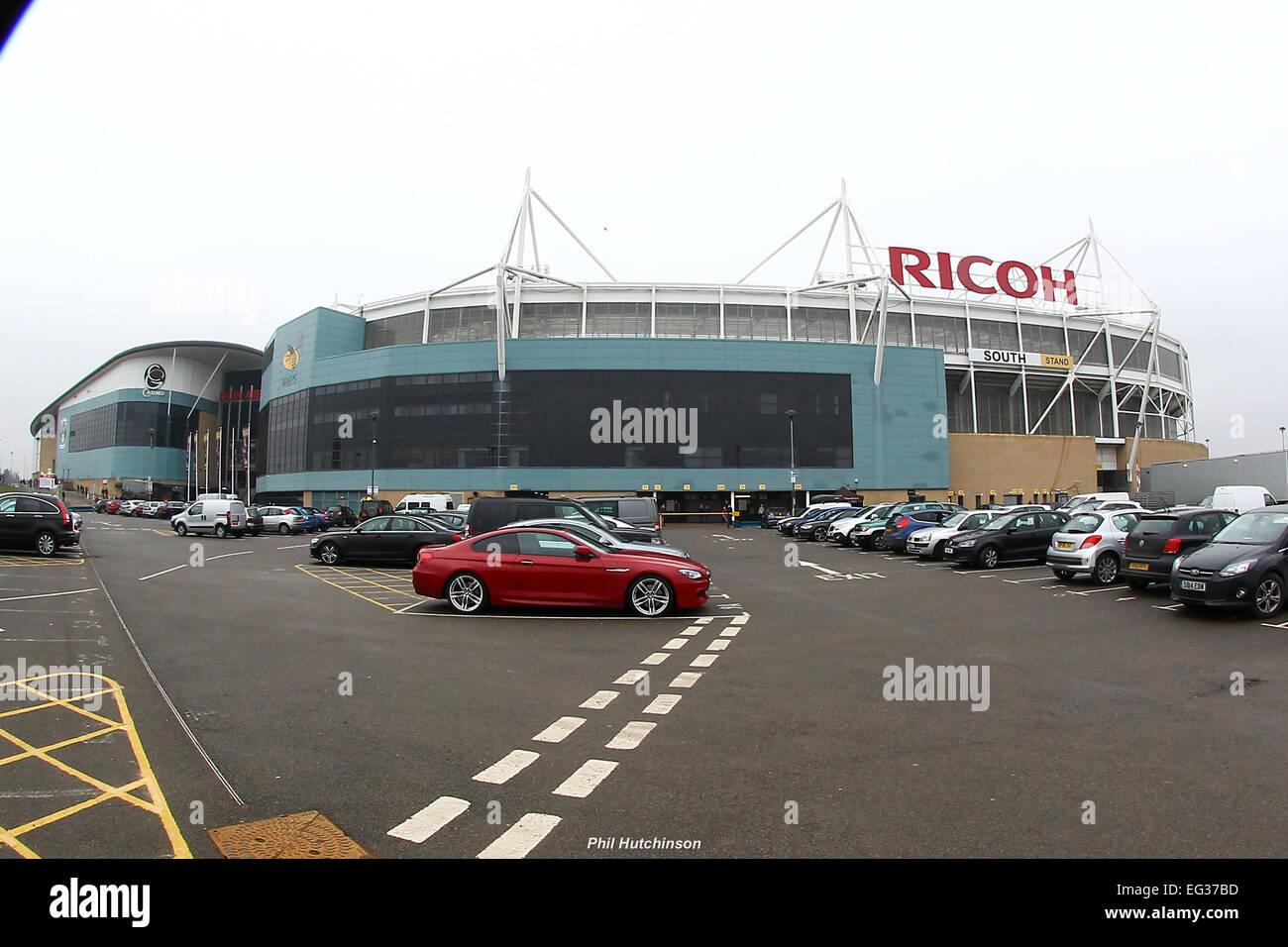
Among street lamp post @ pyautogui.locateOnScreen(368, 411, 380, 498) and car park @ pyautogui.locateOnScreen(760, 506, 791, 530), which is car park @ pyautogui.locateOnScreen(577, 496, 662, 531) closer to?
car park @ pyautogui.locateOnScreen(760, 506, 791, 530)

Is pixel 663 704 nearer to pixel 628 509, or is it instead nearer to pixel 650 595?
pixel 650 595

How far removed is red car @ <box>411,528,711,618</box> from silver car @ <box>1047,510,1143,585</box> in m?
9.11

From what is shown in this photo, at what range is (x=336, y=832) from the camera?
3.66 m

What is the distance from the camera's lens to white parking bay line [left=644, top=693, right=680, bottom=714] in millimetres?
6141

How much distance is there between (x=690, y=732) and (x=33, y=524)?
24.0m

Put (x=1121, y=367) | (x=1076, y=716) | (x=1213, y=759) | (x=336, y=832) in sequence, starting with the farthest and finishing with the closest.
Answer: (x=1121, y=367), (x=1076, y=716), (x=1213, y=759), (x=336, y=832)

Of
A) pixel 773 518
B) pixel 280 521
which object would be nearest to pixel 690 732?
pixel 280 521

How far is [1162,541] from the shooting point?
12930mm

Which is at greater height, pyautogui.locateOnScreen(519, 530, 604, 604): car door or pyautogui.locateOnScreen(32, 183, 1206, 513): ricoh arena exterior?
pyautogui.locateOnScreen(32, 183, 1206, 513): ricoh arena exterior

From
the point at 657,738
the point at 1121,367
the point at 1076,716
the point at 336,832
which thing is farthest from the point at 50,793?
the point at 1121,367

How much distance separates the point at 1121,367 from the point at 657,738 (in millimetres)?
85542

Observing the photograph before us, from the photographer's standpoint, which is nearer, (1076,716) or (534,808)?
(534,808)

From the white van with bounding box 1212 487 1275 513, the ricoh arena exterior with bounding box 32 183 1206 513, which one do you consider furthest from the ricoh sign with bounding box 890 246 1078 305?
the white van with bounding box 1212 487 1275 513

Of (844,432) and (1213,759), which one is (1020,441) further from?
(1213,759)
